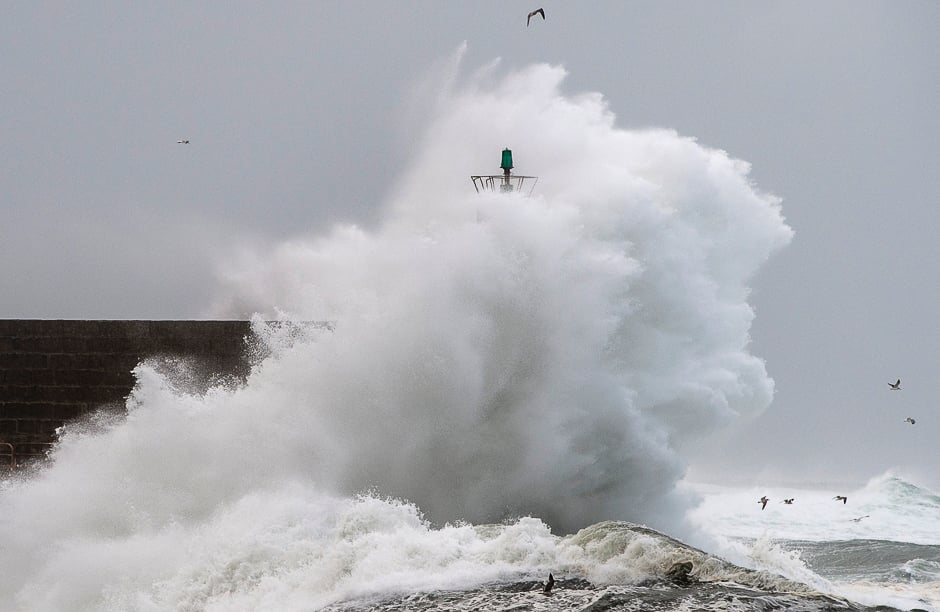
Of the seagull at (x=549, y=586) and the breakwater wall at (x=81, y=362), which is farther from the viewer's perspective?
the breakwater wall at (x=81, y=362)

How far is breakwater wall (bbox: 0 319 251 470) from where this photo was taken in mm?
14523

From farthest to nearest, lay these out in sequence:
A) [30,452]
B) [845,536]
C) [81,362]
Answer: [845,536] < [81,362] < [30,452]

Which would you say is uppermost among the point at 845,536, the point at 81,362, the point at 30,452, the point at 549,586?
the point at 81,362

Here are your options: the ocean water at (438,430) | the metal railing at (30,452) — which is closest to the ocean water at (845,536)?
the ocean water at (438,430)

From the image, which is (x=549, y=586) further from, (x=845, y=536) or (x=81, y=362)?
(x=845, y=536)

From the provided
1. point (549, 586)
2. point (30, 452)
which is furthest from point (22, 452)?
point (549, 586)

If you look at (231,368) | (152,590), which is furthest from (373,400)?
(152,590)

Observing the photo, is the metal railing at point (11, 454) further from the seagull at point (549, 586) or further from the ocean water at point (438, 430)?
the seagull at point (549, 586)

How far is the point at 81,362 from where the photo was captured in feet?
48.9

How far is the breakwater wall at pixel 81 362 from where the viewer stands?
14523mm

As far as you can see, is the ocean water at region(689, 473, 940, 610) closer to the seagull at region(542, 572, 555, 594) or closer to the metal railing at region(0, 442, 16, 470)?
the seagull at region(542, 572, 555, 594)

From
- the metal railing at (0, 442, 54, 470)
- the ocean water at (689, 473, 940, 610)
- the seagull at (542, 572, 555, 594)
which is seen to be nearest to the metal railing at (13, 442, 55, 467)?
the metal railing at (0, 442, 54, 470)

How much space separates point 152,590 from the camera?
31.4ft

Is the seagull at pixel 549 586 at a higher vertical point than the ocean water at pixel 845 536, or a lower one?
lower
